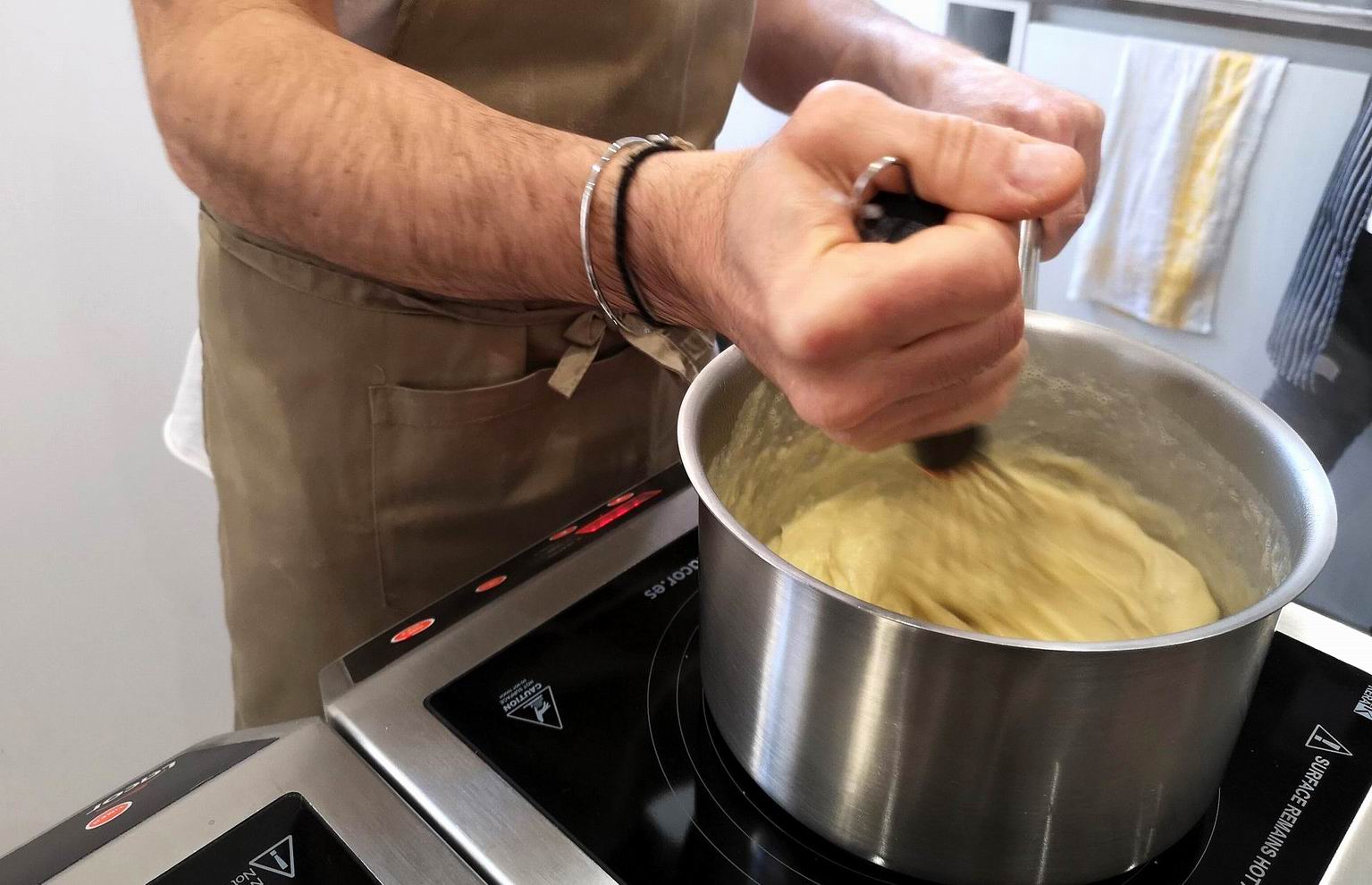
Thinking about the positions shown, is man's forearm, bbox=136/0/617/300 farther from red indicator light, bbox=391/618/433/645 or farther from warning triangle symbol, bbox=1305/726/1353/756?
warning triangle symbol, bbox=1305/726/1353/756

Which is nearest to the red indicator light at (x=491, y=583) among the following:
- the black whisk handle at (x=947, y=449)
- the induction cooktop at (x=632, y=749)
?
the induction cooktop at (x=632, y=749)

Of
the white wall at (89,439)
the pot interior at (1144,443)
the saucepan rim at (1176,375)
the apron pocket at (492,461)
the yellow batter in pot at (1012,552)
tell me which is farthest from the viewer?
the white wall at (89,439)

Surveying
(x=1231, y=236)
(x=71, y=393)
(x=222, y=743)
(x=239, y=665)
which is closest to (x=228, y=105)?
(x=222, y=743)

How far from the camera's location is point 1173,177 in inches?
60.1

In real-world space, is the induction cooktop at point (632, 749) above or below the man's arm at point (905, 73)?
below

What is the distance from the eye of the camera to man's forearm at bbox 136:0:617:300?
1.72ft

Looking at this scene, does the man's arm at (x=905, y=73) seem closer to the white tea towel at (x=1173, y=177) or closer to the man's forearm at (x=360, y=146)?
the man's forearm at (x=360, y=146)

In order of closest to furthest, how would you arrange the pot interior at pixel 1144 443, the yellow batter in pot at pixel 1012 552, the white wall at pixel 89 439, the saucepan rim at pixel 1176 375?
1. the saucepan rim at pixel 1176 375
2. the pot interior at pixel 1144 443
3. the yellow batter in pot at pixel 1012 552
4. the white wall at pixel 89 439

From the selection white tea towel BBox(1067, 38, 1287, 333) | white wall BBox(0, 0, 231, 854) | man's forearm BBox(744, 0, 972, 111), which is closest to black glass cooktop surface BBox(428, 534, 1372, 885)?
man's forearm BBox(744, 0, 972, 111)

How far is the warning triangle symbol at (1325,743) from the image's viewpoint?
0.51 m

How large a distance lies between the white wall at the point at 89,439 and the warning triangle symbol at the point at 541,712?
0.92 metres

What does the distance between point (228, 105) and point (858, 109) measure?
12.7 inches

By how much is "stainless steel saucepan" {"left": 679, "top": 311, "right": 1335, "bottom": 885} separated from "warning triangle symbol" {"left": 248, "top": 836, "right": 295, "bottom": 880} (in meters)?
0.20

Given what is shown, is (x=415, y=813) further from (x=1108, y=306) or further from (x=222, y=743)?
(x=1108, y=306)
